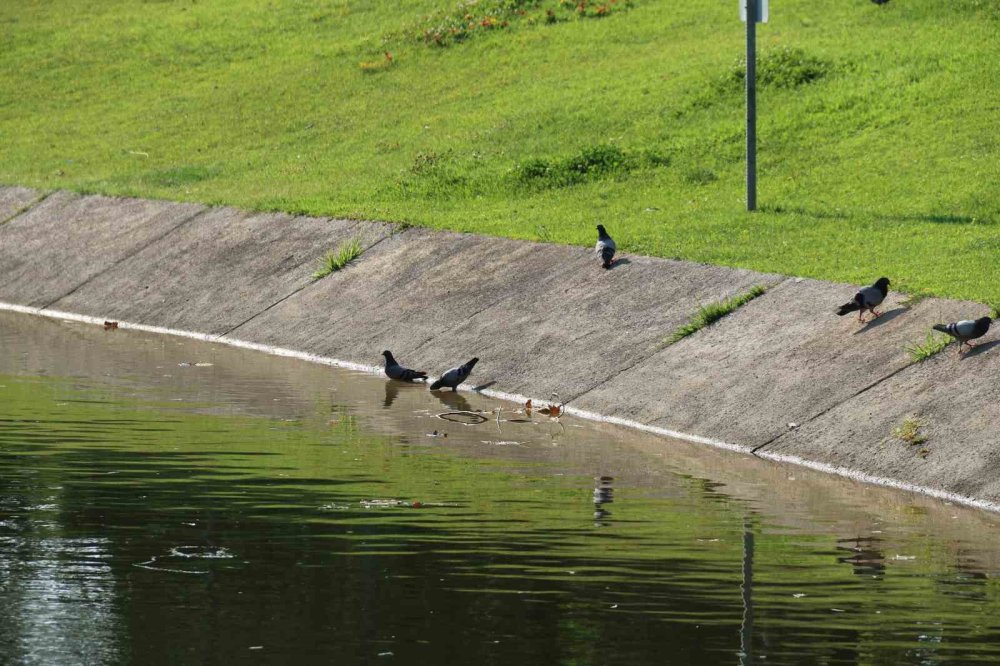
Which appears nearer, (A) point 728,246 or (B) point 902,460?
(B) point 902,460

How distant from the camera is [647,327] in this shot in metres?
16.9

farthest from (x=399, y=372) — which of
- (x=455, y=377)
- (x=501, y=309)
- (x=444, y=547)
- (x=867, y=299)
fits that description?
(x=444, y=547)

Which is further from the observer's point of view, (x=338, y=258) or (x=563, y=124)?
(x=563, y=124)

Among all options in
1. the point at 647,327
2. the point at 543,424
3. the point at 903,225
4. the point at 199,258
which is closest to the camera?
the point at 543,424

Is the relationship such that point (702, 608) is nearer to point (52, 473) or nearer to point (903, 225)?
point (52, 473)

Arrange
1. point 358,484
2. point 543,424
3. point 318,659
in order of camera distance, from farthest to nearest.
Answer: point 543,424 → point 358,484 → point 318,659

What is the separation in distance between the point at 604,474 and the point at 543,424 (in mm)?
2229

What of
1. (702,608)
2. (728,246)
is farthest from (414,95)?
(702,608)

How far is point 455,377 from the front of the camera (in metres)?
16.6

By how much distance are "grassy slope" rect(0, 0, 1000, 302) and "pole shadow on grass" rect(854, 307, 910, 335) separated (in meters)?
0.63

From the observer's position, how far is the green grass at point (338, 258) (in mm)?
20922

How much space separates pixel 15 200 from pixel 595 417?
14683 millimetres

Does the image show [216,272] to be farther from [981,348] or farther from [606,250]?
[981,348]

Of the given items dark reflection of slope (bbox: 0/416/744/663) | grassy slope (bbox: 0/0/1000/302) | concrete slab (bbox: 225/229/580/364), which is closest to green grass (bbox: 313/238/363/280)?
concrete slab (bbox: 225/229/580/364)
